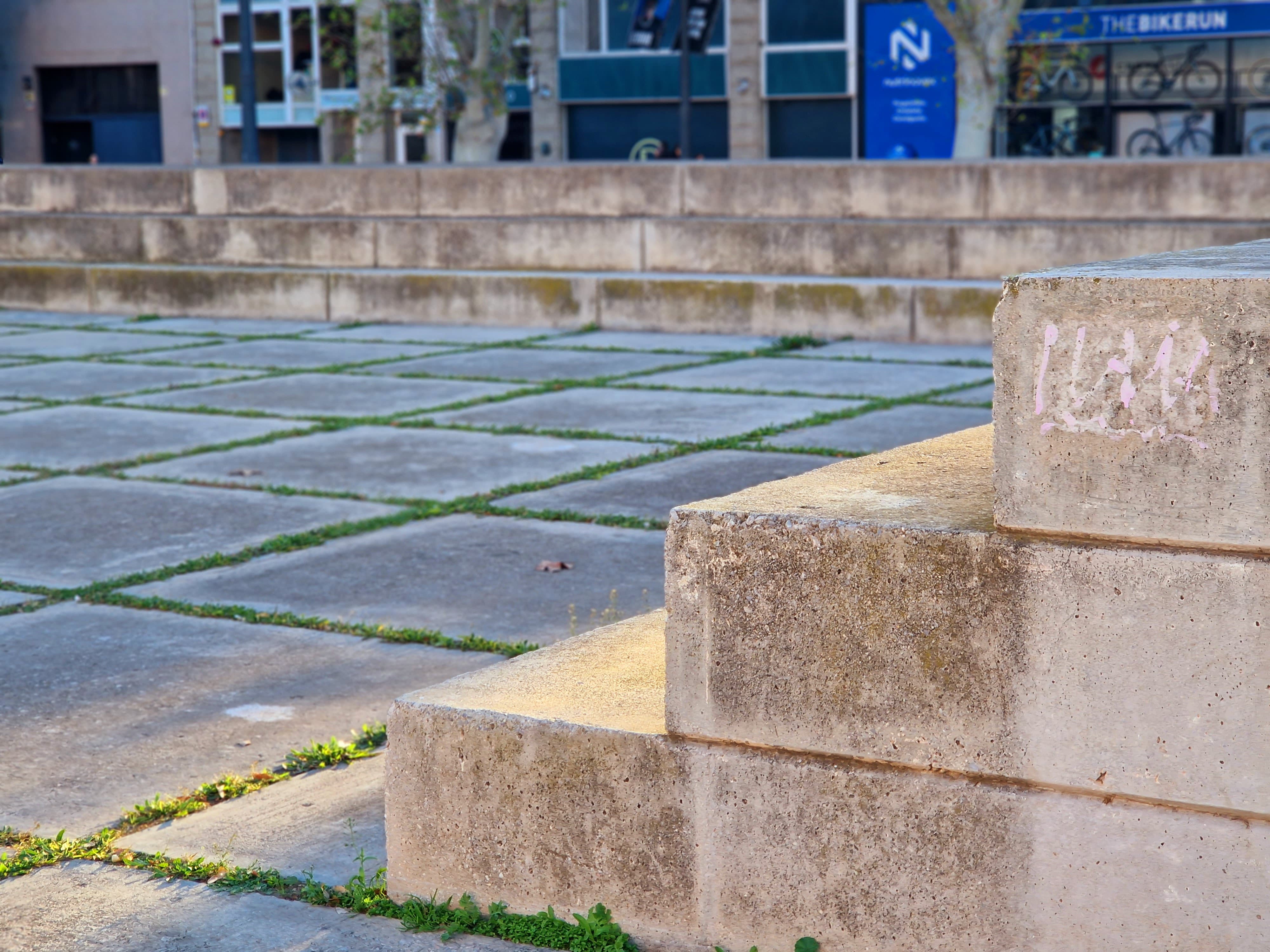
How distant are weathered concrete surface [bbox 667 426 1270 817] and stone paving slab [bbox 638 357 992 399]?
256 inches

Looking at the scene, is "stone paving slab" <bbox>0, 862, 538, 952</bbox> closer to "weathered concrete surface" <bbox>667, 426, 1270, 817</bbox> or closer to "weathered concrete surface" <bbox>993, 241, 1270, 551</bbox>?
"weathered concrete surface" <bbox>667, 426, 1270, 817</bbox>

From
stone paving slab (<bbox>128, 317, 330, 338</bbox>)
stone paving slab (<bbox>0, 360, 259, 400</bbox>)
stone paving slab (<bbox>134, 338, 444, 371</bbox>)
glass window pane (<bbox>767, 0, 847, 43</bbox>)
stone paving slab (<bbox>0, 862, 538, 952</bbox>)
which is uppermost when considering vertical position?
glass window pane (<bbox>767, 0, 847, 43</bbox>)

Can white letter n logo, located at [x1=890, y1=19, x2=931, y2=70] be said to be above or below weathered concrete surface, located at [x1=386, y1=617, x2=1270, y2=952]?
above

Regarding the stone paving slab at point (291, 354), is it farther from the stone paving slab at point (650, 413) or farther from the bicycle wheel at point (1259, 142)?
the bicycle wheel at point (1259, 142)

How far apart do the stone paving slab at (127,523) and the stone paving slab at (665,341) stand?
527cm

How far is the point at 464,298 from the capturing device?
13227 millimetres

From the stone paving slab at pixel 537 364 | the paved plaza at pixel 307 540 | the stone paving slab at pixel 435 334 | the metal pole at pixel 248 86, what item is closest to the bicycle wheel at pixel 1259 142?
the metal pole at pixel 248 86

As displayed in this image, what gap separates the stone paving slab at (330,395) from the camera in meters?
8.90

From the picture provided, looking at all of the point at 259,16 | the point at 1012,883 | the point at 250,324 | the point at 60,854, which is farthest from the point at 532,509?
the point at 259,16

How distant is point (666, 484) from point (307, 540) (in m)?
1.58

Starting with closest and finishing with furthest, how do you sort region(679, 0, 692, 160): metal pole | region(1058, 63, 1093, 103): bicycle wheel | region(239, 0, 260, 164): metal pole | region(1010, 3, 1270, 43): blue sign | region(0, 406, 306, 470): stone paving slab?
region(0, 406, 306, 470): stone paving slab → region(239, 0, 260, 164): metal pole → region(679, 0, 692, 160): metal pole → region(1010, 3, 1270, 43): blue sign → region(1058, 63, 1093, 103): bicycle wheel

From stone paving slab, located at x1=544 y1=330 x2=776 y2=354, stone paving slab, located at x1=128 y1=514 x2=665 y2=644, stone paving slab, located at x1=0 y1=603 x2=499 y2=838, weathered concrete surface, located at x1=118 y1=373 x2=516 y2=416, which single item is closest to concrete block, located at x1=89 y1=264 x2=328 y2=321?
stone paving slab, located at x1=544 y1=330 x2=776 y2=354

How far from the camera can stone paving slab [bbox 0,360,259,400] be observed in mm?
9734

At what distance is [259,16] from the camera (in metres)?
36.6
